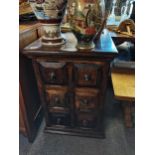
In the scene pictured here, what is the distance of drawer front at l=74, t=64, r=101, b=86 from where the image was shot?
100cm

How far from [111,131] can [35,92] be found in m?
0.71

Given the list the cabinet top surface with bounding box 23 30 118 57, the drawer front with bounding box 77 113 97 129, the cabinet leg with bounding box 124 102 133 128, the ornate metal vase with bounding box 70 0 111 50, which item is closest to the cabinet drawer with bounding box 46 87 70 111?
the drawer front with bounding box 77 113 97 129

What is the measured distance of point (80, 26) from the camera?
3.02ft

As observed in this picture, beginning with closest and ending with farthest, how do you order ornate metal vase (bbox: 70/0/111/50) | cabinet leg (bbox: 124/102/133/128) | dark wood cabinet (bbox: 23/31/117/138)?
ornate metal vase (bbox: 70/0/111/50)
dark wood cabinet (bbox: 23/31/117/138)
cabinet leg (bbox: 124/102/133/128)

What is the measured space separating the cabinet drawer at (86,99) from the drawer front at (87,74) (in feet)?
0.19

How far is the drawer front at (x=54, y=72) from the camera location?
1025 millimetres

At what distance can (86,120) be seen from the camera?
1270 millimetres

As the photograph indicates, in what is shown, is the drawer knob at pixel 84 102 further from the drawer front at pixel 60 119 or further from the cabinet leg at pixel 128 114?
the cabinet leg at pixel 128 114

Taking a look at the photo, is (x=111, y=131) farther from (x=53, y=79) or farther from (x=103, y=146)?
(x=53, y=79)

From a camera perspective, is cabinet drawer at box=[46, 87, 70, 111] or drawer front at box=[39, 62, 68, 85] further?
Result: cabinet drawer at box=[46, 87, 70, 111]

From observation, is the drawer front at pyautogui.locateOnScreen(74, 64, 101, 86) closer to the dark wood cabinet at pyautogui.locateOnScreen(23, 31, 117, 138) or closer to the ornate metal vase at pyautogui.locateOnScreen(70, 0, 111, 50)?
the dark wood cabinet at pyautogui.locateOnScreen(23, 31, 117, 138)

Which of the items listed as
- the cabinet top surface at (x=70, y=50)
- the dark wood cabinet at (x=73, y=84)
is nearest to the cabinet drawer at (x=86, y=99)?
the dark wood cabinet at (x=73, y=84)

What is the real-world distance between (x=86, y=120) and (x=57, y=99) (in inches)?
11.1

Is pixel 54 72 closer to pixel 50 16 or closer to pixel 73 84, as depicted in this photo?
pixel 73 84
